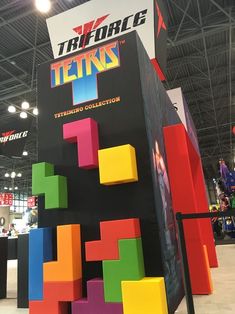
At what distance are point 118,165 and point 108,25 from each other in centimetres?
297

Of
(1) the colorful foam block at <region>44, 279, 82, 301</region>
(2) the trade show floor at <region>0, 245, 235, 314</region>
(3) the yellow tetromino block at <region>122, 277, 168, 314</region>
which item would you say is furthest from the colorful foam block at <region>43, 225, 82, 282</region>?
(2) the trade show floor at <region>0, 245, 235, 314</region>

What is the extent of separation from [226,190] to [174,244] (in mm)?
7505

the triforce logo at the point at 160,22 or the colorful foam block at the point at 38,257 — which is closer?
the colorful foam block at the point at 38,257

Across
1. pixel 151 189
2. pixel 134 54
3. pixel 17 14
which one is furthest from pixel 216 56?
pixel 151 189

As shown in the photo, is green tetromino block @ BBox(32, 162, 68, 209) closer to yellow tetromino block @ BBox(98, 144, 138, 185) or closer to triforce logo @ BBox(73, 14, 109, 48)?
yellow tetromino block @ BBox(98, 144, 138, 185)

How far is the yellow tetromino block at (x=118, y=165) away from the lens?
2.68m

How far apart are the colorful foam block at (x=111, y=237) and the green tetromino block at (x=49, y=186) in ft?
1.76

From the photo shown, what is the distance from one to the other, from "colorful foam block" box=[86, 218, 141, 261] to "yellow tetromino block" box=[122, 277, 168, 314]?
0.90ft

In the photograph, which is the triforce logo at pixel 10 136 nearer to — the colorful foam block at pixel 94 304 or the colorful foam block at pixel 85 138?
the colorful foam block at pixel 85 138

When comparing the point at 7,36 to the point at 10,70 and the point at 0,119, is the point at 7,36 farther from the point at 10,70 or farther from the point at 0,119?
the point at 0,119

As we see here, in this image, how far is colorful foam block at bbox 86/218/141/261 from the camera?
2.54 meters

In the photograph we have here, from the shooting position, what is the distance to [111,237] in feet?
8.48

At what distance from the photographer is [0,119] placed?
15445 millimetres

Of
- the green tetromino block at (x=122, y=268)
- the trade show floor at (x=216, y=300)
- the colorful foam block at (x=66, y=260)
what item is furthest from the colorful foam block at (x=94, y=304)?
the trade show floor at (x=216, y=300)
